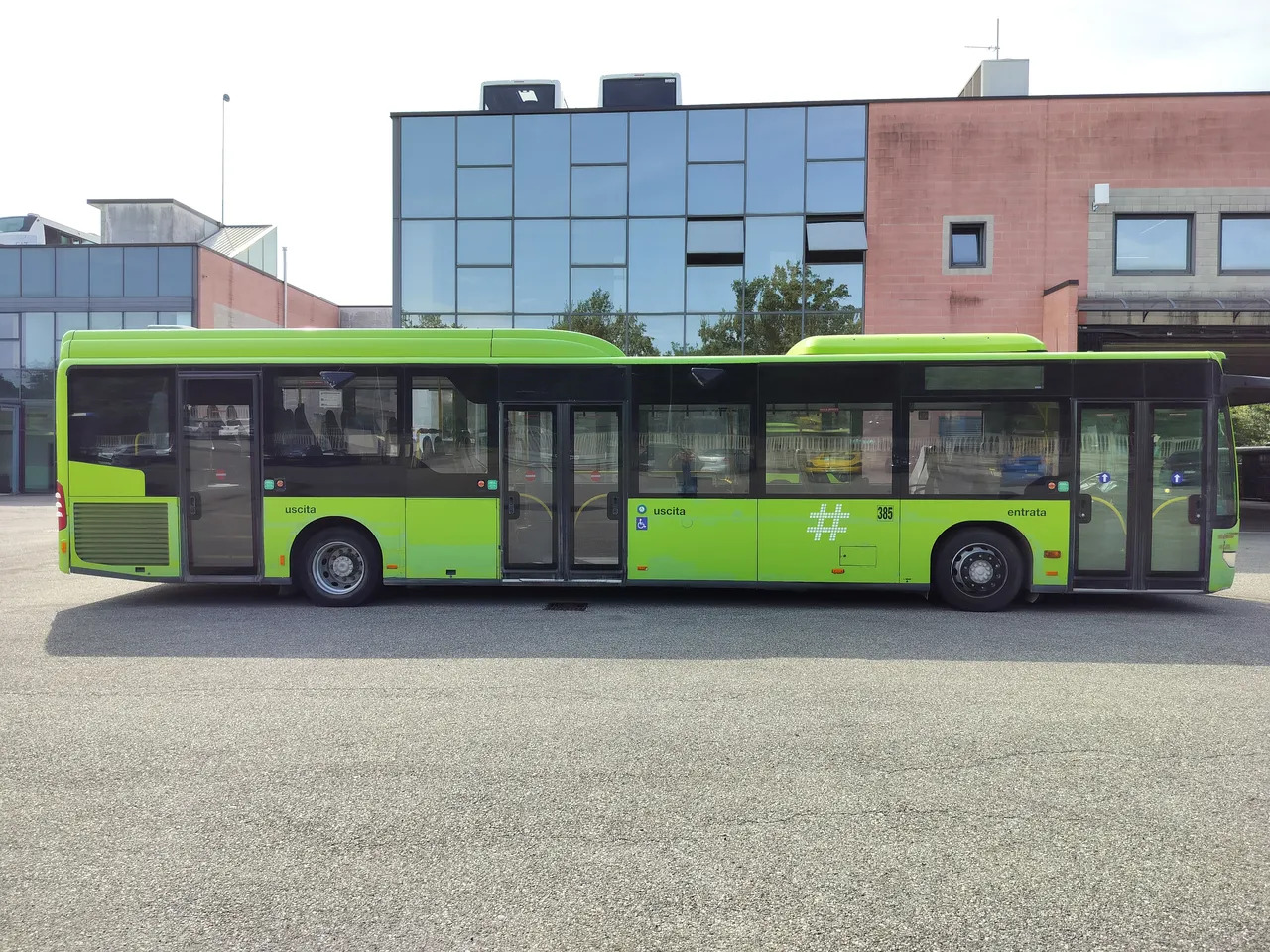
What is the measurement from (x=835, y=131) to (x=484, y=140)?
8.61 m

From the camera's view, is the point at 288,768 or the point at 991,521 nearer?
the point at 288,768

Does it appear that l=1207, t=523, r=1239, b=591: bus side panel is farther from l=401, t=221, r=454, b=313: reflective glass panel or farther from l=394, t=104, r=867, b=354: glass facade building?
l=401, t=221, r=454, b=313: reflective glass panel

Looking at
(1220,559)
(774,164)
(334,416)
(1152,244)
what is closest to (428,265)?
(774,164)

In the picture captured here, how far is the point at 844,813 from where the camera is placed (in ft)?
13.0

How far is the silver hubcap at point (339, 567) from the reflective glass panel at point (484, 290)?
42.9 ft

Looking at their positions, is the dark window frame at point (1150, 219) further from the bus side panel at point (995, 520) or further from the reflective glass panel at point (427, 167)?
the reflective glass panel at point (427, 167)

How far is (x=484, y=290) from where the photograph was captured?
21703mm

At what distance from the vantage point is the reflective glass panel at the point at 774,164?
20828mm

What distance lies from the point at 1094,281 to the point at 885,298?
4.87m

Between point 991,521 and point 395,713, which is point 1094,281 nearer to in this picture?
point 991,521

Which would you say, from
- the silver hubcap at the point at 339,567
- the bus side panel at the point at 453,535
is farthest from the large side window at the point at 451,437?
the silver hubcap at the point at 339,567

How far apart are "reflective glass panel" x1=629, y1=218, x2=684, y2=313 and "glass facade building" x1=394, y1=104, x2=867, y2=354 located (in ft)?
0.11

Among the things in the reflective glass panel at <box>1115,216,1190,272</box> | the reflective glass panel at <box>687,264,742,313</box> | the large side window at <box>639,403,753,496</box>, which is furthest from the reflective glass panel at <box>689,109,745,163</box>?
the large side window at <box>639,403,753,496</box>

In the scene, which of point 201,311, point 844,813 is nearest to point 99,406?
point 844,813
